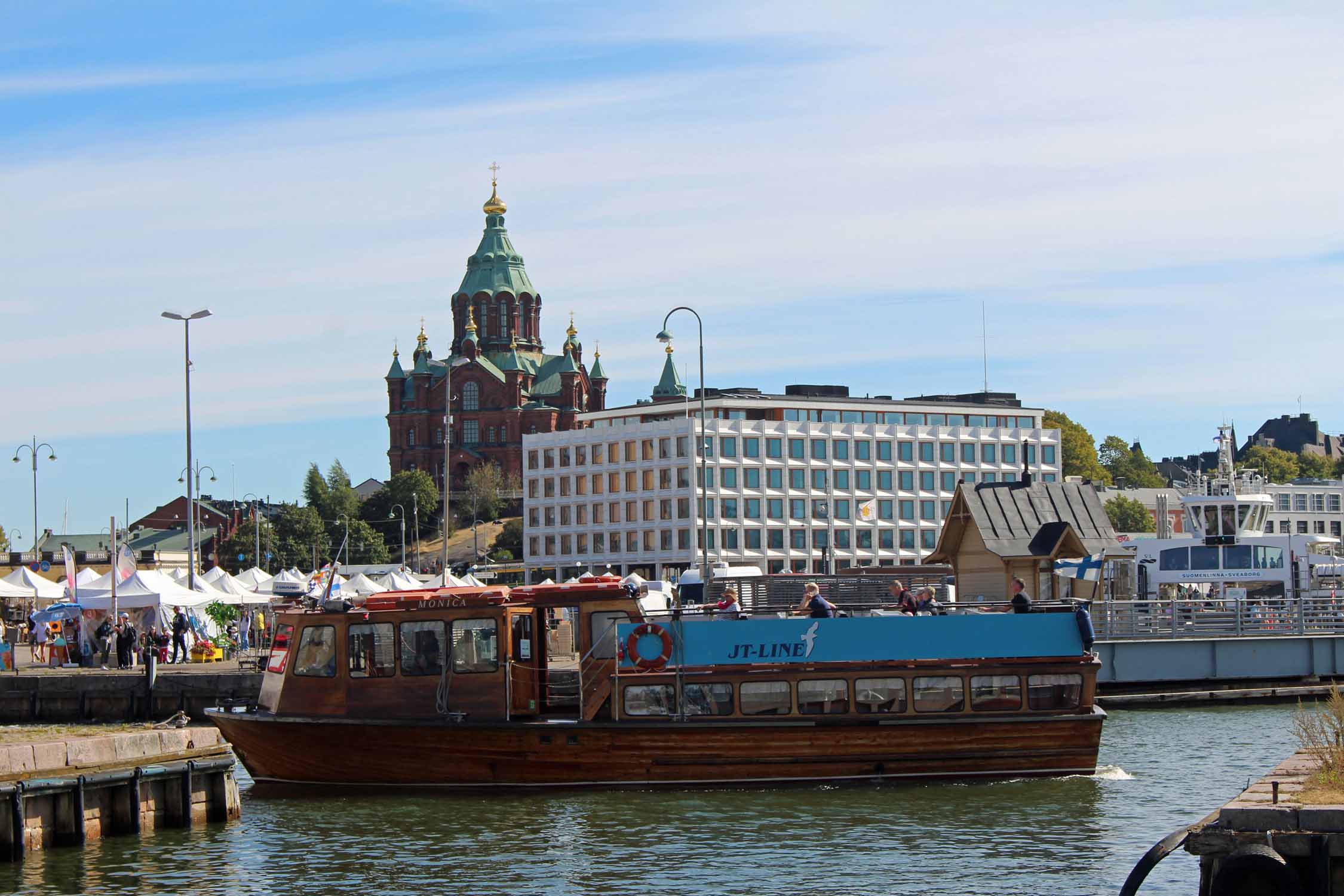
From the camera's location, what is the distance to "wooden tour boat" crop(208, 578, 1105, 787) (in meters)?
28.7

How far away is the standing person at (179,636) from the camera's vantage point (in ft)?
184

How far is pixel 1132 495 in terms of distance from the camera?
548 ft

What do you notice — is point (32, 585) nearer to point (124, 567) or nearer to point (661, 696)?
point (124, 567)

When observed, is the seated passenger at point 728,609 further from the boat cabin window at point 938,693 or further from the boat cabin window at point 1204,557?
the boat cabin window at point 1204,557

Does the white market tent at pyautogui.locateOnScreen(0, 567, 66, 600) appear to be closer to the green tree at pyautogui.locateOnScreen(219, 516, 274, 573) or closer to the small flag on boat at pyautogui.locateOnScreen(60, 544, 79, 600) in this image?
the small flag on boat at pyautogui.locateOnScreen(60, 544, 79, 600)

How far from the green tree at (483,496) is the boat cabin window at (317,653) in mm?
131368

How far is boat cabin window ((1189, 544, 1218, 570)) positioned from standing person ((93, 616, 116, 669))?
3297 cm

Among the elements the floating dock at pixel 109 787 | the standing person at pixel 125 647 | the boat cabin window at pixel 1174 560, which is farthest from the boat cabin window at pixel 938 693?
the standing person at pixel 125 647

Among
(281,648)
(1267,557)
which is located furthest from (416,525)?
(281,648)

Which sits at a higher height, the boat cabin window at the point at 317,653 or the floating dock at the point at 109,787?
the boat cabin window at the point at 317,653

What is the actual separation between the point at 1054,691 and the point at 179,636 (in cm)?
3461

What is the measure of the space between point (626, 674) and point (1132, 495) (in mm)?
145204

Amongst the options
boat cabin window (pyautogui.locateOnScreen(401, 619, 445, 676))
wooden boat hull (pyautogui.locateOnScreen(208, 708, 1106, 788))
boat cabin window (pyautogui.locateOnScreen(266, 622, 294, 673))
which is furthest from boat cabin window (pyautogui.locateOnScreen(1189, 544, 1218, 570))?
boat cabin window (pyautogui.locateOnScreen(266, 622, 294, 673))

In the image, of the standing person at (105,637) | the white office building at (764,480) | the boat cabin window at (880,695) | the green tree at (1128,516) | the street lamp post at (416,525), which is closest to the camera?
the boat cabin window at (880,695)
